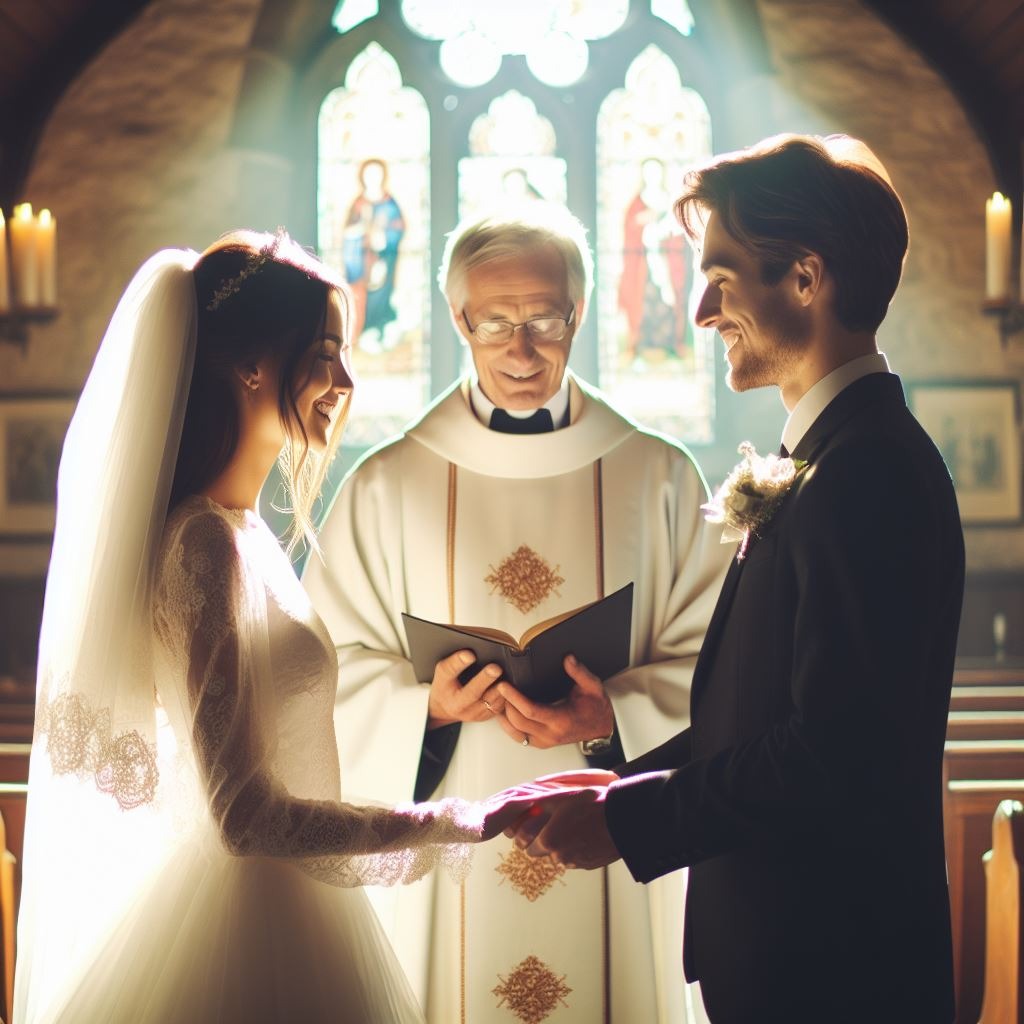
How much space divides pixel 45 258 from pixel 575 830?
20.5ft

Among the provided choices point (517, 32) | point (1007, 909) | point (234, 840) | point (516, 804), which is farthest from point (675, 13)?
point (234, 840)

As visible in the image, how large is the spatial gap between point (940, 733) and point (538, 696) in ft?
3.41

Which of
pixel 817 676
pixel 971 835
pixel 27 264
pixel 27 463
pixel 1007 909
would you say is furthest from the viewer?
pixel 27 463

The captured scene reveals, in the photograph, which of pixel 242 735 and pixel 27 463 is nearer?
pixel 242 735

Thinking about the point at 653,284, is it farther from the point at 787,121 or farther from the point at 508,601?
the point at 508,601

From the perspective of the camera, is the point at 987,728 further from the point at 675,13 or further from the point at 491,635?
the point at 675,13

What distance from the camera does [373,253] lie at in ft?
27.5

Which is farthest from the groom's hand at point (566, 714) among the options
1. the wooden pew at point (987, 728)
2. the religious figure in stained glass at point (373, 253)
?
the religious figure in stained glass at point (373, 253)

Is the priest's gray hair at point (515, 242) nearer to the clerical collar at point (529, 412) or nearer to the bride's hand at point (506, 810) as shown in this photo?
the clerical collar at point (529, 412)

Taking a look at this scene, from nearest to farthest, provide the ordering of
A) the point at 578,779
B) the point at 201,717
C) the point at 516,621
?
the point at 201,717 → the point at 578,779 → the point at 516,621

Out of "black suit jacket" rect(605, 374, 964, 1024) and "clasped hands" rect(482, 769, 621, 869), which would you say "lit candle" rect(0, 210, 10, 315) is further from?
"black suit jacket" rect(605, 374, 964, 1024)

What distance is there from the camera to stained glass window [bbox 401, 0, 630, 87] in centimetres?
839

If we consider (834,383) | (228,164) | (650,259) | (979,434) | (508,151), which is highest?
(508,151)

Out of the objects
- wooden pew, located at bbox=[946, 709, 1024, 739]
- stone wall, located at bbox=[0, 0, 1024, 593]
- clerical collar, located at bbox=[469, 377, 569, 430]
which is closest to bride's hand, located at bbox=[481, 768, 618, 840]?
clerical collar, located at bbox=[469, 377, 569, 430]
